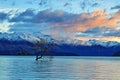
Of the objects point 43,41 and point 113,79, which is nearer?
point 113,79

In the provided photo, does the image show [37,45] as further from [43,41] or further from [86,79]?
[86,79]

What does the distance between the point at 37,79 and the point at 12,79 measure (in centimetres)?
489

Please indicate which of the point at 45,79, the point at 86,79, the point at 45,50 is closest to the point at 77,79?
the point at 86,79

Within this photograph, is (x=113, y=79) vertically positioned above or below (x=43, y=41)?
below

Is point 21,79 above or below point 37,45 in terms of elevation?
below

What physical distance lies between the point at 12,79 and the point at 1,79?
6.88 feet

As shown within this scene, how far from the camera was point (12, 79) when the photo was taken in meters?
72.9

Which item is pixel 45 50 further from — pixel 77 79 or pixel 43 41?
pixel 77 79

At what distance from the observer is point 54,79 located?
73.3 metres

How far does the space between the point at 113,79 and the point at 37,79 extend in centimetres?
1482

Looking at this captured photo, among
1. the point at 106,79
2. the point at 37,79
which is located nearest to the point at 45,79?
the point at 37,79

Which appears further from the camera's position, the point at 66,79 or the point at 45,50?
the point at 45,50

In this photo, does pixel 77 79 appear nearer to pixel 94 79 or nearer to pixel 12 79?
pixel 94 79

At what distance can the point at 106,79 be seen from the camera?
7350 centimetres
